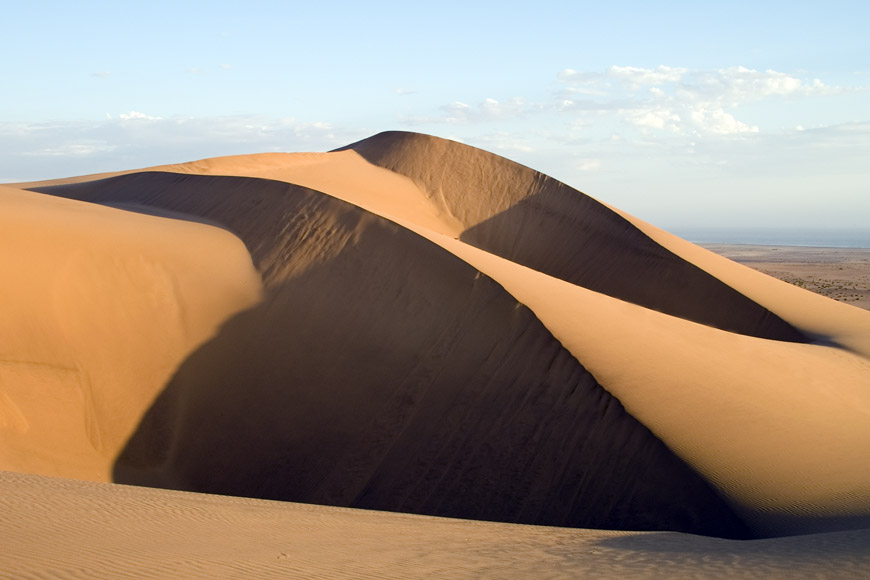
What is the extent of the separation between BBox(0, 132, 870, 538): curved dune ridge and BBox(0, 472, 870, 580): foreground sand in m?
2.38

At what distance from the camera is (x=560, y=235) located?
24.0 m

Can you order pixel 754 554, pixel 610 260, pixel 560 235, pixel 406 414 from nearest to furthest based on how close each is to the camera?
pixel 754 554, pixel 406 414, pixel 610 260, pixel 560 235

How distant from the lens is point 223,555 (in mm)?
5629

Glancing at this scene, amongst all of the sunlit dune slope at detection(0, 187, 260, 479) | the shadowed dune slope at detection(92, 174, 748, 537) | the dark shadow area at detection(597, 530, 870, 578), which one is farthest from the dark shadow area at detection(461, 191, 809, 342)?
the dark shadow area at detection(597, 530, 870, 578)

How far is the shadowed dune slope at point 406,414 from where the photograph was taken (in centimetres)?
998

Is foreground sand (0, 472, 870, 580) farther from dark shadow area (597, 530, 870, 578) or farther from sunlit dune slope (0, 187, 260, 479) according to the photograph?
sunlit dune slope (0, 187, 260, 479)

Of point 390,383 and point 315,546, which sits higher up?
point 315,546

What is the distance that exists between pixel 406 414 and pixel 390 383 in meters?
0.78

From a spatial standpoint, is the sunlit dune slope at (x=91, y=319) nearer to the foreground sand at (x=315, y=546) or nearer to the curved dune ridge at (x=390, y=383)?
the curved dune ridge at (x=390, y=383)

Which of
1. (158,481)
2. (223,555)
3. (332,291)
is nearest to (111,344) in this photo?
(158,481)

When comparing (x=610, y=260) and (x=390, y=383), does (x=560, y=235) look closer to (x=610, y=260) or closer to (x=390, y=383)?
(x=610, y=260)

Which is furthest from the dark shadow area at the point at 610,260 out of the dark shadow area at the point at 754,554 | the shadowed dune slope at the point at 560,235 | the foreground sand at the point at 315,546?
the foreground sand at the point at 315,546

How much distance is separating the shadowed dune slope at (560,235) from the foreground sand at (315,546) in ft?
44.9

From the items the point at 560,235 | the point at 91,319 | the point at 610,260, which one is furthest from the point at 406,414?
the point at 560,235
